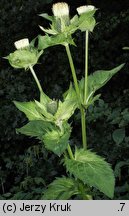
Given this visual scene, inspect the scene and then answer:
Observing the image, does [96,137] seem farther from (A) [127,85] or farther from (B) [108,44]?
(B) [108,44]

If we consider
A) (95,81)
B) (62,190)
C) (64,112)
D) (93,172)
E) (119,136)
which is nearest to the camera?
(93,172)

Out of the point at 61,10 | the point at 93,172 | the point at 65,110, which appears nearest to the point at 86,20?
the point at 61,10

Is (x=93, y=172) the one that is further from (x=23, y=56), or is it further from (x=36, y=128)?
(x=23, y=56)

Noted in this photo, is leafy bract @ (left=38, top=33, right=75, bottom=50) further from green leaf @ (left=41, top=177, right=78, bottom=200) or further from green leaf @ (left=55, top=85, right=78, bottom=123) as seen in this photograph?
green leaf @ (left=41, top=177, right=78, bottom=200)

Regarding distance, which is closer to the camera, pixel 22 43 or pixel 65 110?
pixel 65 110

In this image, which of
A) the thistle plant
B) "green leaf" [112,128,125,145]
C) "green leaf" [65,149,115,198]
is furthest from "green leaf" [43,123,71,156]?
"green leaf" [112,128,125,145]

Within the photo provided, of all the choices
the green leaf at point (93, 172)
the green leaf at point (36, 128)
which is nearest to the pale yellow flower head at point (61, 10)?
the green leaf at point (36, 128)

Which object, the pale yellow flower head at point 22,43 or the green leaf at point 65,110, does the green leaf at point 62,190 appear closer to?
the green leaf at point 65,110
